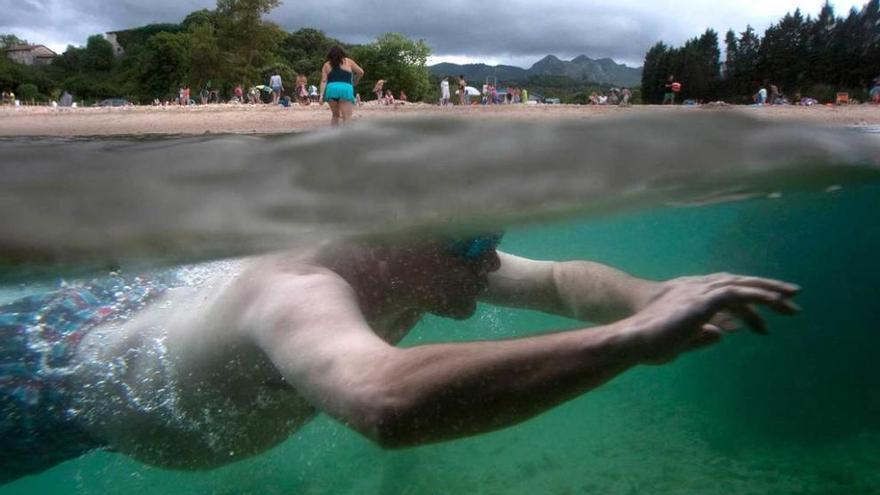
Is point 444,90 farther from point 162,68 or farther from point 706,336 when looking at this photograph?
point 162,68

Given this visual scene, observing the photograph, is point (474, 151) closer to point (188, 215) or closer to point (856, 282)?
point (188, 215)

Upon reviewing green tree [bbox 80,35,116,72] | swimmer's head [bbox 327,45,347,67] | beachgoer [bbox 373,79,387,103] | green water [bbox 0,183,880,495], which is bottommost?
green water [bbox 0,183,880,495]

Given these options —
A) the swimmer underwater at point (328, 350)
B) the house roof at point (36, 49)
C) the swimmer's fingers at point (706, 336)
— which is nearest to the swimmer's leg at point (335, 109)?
the swimmer underwater at point (328, 350)

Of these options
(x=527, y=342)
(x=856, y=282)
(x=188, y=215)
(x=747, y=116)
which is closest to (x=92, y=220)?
(x=188, y=215)

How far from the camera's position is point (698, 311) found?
241cm

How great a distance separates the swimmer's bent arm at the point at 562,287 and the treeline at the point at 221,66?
31120 mm

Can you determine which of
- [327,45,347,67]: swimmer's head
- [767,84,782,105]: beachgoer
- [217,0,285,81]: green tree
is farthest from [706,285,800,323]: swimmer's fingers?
[217,0,285,81]: green tree

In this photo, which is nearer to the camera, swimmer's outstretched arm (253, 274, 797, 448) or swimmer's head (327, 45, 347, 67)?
swimmer's outstretched arm (253, 274, 797, 448)

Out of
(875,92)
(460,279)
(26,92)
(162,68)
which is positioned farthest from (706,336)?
(162,68)

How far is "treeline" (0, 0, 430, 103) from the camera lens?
4081cm

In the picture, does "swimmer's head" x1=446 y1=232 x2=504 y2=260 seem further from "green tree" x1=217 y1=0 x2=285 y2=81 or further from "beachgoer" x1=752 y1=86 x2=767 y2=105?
"green tree" x1=217 y1=0 x2=285 y2=81

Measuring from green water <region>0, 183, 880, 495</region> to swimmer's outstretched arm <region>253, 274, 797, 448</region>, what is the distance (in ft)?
10.5

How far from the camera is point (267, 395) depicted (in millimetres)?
3535

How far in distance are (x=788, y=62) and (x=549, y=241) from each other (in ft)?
53.7
